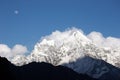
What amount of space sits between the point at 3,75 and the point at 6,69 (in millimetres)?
5250

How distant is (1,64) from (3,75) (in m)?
7.69

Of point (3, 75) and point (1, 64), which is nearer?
point (3, 75)

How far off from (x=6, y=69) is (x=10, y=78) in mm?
4615

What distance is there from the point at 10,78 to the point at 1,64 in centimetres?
756

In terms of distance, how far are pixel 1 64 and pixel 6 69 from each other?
3021mm

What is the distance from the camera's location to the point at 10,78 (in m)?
109

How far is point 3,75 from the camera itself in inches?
4225

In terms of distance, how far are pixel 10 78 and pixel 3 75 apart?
267cm

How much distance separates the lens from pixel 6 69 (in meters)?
112

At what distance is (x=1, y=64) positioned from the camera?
11425 cm
